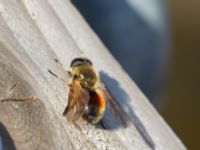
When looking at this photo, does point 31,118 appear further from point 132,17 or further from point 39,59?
point 132,17

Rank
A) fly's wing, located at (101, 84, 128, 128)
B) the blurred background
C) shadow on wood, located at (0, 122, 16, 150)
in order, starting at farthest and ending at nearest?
1. the blurred background
2. fly's wing, located at (101, 84, 128, 128)
3. shadow on wood, located at (0, 122, 16, 150)

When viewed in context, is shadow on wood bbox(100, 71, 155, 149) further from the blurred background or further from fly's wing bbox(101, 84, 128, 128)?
the blurred background

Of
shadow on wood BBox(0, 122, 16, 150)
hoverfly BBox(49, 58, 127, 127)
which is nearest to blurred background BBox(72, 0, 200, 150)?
hoverfly BBox(49, 58, 127, 127)

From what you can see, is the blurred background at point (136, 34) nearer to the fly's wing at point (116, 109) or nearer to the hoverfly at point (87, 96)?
the hoverfly at point (87, 96)

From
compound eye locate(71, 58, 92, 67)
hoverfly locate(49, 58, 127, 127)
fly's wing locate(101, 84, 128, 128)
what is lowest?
fly's wing locate(101, 84, 128, 128)

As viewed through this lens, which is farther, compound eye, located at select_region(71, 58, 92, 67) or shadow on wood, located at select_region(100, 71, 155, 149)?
compound eye, located at select_region(71, 58, 92, 67)

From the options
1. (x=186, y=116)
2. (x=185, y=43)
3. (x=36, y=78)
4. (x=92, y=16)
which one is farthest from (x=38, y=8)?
(x=185, y=43)

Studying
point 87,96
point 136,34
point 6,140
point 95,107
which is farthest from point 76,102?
point 136,34
